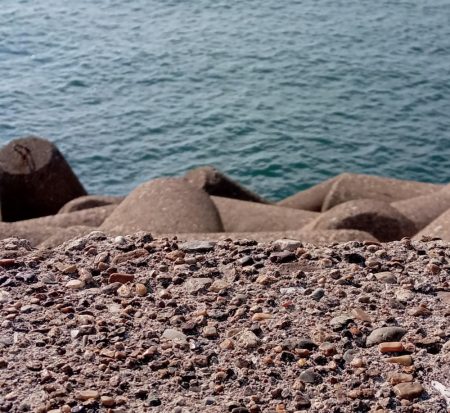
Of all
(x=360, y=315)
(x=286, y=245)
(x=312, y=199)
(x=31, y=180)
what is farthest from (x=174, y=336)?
(x=31, y=180)

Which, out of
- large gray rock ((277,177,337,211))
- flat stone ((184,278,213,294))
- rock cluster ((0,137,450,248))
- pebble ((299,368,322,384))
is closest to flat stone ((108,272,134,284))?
flat stone ((184,278,213,294))

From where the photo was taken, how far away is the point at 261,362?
3855mm

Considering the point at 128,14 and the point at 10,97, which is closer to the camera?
the point at 10,97

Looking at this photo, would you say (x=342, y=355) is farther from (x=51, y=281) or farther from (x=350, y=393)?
(x=51, y=281)

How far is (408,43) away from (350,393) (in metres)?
17.3

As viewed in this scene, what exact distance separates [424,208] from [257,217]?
123 centimetres

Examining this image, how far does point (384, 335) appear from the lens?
157 inches

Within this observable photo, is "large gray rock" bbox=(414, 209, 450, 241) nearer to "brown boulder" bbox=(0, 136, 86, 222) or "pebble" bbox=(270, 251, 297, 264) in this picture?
"pebble" bbox=(270, 251, 297, 264)

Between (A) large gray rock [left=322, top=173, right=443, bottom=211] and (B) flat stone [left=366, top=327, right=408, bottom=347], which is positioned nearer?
(B) flat stone [left=366, top=327, right=408, bottom=347]

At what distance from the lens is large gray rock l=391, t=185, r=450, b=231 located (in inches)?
254

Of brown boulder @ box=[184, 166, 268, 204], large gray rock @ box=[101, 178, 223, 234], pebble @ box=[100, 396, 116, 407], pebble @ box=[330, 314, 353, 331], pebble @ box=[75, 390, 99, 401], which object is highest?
pebble @ box=[75, 390, 99, 401]

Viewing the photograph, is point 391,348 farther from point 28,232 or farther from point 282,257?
point 28,232

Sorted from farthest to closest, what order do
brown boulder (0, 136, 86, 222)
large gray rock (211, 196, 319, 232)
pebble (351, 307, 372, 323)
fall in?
brown boulder (0, 136, 86, 222), large gray rock (211, 196, 319, 232), pebble (351, 307, 372, 323)

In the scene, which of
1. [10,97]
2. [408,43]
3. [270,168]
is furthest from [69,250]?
[408,43]
